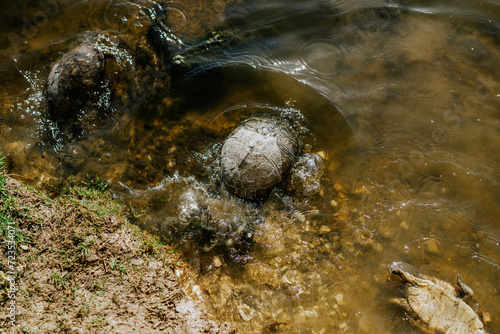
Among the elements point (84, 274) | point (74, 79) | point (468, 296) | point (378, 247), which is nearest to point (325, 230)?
point (378, 247)

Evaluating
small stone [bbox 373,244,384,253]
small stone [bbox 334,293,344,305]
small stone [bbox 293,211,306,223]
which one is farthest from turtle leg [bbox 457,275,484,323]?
small stone [bbox 293,211,306,223]

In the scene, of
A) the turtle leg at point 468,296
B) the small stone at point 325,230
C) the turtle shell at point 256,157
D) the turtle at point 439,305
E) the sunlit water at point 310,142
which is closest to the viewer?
the turtle at point 439,305

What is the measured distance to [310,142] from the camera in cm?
432

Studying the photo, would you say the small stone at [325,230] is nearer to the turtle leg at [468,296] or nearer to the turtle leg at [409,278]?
the turtle leg at [409,278]

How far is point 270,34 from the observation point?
4.48 meters

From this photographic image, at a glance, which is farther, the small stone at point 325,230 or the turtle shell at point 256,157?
the small stone at point 325,230

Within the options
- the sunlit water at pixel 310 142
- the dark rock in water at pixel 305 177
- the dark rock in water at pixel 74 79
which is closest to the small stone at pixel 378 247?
the sunlit water at pixel 310 142

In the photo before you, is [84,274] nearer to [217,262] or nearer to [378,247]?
[217,262]

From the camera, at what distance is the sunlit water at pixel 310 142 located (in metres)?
3.92

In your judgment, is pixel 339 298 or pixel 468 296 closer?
pixel 468 296

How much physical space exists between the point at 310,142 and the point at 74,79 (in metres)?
3.34

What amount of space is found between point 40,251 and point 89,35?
3161 mm

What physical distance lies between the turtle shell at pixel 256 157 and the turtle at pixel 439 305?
194 centimetres

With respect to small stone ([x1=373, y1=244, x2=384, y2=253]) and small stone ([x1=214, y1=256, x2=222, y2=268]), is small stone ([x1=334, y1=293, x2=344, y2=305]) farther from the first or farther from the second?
small stone ([x1=214, y1=256, x2=222, y2=268])
